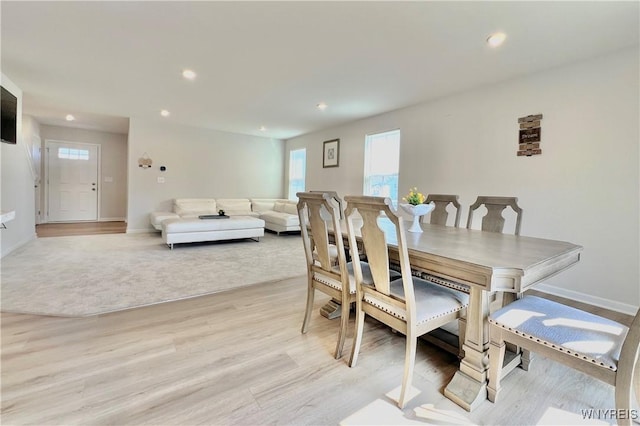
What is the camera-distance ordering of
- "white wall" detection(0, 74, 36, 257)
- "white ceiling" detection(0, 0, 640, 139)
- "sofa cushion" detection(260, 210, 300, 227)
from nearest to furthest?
"white ceiling" detection(0, 0, 640, 139), "white wall" detection(0, 74, 36, 257), "sofa cushion" detection(260, 210, 300, 227)

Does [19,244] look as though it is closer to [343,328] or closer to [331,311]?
[331,311]

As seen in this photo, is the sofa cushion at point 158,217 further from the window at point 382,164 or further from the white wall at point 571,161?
the white wall at point 571,161

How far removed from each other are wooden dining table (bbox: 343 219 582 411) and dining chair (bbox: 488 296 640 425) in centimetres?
7

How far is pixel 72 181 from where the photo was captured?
7.62 meters

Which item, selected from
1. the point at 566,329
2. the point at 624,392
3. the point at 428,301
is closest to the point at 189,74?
the point at 428,301

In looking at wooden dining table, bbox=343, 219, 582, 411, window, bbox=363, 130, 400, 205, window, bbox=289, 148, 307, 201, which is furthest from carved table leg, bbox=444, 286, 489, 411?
window, bbox=289, 148, 307, 201

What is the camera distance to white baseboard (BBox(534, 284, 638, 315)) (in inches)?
105

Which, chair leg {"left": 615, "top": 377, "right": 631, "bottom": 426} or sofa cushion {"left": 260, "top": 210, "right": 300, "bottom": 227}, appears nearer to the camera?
chair leg {"left": 615, "top": 377, "right": 631, "bottom": 426}

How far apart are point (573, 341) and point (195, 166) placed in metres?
7.37

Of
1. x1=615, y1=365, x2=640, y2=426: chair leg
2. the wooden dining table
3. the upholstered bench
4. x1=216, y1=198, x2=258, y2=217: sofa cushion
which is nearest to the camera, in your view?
x1=615, y1=365, x2=640, y2=426: chair leg

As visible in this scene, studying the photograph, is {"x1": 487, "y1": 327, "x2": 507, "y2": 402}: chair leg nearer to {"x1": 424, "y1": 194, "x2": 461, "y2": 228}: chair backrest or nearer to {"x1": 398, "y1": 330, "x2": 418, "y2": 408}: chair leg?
{"x1": 398, "y1": 330, "x2": 418, "y2": 408}: chair leg

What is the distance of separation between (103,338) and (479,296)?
7.94ft

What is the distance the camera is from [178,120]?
627 centimetres

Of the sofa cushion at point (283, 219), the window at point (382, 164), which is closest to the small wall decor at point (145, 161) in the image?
the sofa cushion at point (283, 219)
